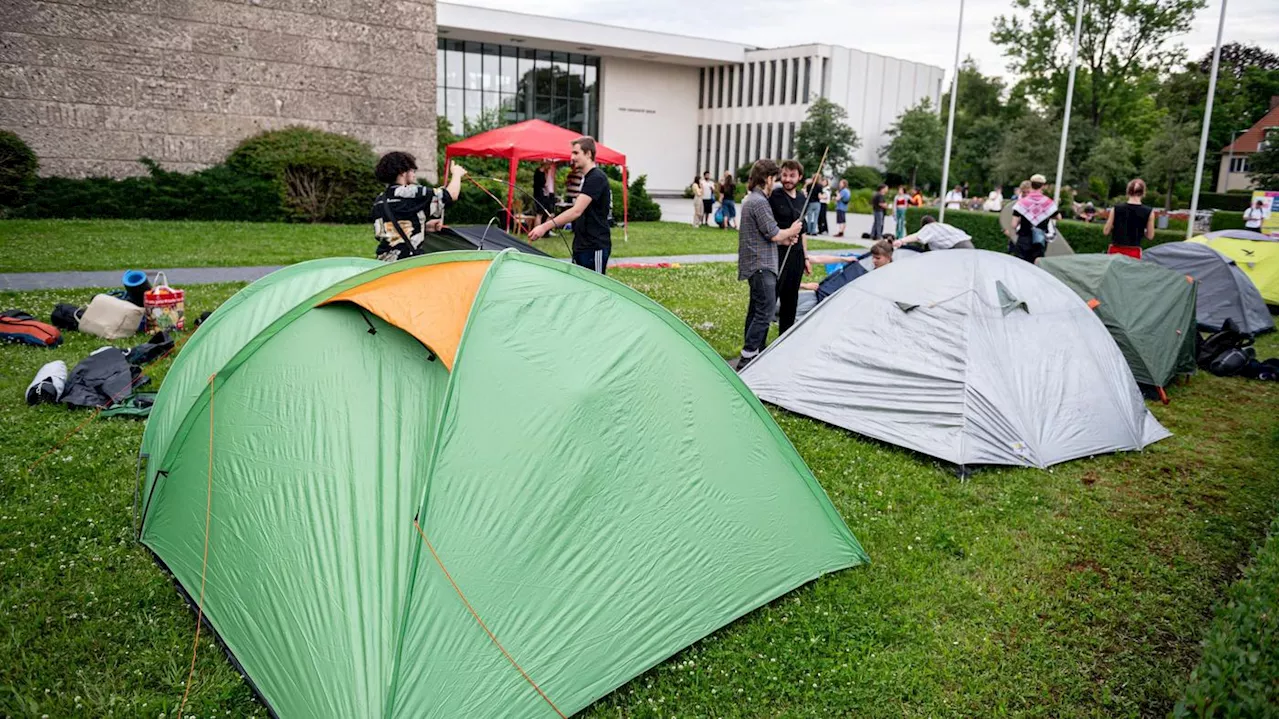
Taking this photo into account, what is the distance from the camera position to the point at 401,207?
6.86 metres

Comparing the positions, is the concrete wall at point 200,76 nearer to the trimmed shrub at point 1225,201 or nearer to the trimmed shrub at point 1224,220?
the trimmed shrub at point 1224,220

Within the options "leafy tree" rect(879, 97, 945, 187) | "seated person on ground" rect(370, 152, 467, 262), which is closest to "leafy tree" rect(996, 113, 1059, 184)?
"leafy tree" rect(879, 97, 945, 187)

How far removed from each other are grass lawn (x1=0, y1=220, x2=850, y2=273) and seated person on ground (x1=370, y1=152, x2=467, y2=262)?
262 cm

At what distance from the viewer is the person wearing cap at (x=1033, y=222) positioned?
8930mm

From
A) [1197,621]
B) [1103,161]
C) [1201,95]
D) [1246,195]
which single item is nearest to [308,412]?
[1197,621]

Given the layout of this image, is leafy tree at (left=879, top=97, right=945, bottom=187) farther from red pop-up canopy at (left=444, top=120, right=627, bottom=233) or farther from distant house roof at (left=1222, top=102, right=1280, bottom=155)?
red pop-up canopy at (left=444, top=120, right=627, bottom=233)

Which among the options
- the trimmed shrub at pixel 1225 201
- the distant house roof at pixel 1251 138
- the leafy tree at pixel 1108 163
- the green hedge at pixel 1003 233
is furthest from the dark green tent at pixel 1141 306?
the distant house roof at pixel 1251 138

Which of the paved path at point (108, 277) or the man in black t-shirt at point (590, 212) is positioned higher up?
the man in black t-shirt at point (590, 212)

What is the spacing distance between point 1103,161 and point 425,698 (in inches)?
1689

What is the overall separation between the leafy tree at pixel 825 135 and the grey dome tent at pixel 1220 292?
32418mm

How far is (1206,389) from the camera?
7605mm

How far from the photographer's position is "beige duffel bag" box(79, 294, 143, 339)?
300 inches

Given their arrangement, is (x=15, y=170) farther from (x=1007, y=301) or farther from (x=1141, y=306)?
(x=1141, y=306)

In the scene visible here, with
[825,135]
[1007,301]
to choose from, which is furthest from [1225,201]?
[1007,301]
